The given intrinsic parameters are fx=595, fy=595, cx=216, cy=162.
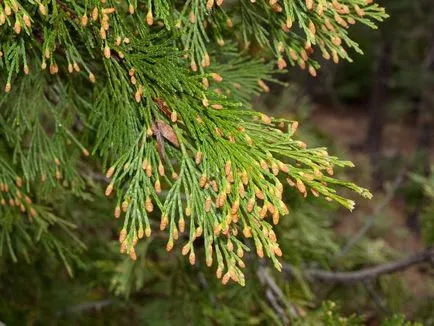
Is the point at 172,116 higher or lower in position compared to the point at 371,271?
higher

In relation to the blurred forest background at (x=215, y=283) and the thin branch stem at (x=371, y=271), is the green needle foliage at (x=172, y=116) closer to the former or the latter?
the blurred forest background at (x=215, y=283)

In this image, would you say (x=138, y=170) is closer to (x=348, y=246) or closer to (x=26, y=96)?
(x=26, y=96)

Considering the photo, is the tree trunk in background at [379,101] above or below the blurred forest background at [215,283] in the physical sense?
above

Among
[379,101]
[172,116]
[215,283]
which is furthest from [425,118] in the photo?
[172,116]

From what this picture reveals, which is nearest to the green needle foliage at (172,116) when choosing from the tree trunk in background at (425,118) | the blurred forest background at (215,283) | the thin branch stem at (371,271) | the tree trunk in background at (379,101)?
the blurred forest background at (215,283)

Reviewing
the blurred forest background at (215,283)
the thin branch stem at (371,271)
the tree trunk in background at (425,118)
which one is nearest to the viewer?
the blurred forest background at (215,283)

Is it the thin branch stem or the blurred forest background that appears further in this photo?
the thin branch stem

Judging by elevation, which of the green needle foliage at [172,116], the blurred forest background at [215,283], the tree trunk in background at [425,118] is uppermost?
the tree trunk in background at [425,118]

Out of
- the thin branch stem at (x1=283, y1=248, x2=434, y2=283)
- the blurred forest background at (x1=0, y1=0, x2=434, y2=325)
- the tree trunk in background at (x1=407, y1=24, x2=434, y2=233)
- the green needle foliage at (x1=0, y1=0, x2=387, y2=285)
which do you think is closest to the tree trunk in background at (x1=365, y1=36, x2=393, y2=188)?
the tree trunk in background at (x1=407, y1=24, x2=434, y2=233)

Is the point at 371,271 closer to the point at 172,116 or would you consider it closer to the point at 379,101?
the point at 172,116

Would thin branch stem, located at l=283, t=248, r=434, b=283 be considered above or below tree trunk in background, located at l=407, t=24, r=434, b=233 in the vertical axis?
below

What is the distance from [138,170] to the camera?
6.60 feet

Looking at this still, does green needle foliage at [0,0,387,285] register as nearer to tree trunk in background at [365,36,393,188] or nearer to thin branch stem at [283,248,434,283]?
thin branch stem at [283,248,434,283]

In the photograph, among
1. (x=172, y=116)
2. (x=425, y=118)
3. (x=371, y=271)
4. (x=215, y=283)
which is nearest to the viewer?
(x=172, y=116)
